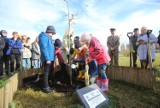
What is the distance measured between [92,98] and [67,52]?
2.88 metres

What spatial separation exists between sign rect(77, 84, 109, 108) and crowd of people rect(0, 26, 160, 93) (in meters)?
1.11

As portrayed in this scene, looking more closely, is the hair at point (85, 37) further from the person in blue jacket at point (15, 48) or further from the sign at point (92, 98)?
the person in blue jacket at point (15, 48)

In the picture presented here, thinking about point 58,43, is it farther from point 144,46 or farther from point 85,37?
point 144,46

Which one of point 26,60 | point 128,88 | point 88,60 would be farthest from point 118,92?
point 26,60

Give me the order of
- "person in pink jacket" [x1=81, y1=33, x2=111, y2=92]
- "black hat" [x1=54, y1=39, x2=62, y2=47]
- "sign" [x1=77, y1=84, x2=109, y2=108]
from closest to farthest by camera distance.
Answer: "sign" [x1=77, y1=84, x2=109, y2=108] < "person in pink jacket" [x1=81, y1=33, x2=111, y2=92] < "black hat" [x1=54, y1=39, x2=62, y2=47]

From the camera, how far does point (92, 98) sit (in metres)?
5.68

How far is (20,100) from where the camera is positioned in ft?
19.9

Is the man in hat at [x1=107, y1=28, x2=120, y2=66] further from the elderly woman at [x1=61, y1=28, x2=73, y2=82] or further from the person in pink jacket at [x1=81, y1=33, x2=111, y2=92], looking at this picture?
the person in pink jacket at [x1=81, y1=33, x2=111, y2=92]

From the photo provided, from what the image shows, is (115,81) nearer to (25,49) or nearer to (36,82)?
(36,82)

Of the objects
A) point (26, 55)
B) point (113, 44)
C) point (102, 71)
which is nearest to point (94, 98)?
point (102, 71)

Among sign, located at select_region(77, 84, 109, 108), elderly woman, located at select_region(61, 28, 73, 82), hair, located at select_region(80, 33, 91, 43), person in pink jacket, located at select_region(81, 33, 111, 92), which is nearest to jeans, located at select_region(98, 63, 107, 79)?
person in pink jacket, located at select_region(81, 33, 111, 92)

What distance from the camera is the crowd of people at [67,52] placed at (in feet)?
22.3

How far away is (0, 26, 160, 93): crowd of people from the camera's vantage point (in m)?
6.80

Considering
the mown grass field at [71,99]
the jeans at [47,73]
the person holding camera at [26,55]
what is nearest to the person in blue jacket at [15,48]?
the person holding camera at [26,55]
